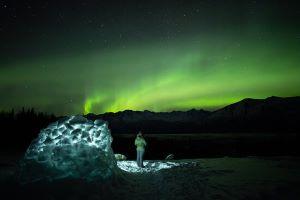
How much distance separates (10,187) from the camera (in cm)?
1280

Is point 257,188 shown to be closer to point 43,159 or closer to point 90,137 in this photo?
point 90,137

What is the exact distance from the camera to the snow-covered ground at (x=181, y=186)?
1203 centimetres

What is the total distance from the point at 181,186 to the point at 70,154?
503 cm

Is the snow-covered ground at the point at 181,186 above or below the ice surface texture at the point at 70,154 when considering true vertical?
below

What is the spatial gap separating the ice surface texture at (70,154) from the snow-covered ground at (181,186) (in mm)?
597

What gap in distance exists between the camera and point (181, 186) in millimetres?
13938

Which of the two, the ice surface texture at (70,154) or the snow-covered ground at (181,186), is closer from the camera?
the snow-covered ground at (181,186)

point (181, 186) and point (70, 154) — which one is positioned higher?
point (70, 154)

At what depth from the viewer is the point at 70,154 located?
14.2m

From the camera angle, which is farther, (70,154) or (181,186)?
(70,154)

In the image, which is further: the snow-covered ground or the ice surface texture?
the ice surface texture

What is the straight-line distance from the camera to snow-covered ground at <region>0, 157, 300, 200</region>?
12031mm

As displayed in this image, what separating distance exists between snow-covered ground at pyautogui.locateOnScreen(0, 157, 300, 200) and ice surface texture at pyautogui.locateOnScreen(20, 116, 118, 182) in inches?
23.5

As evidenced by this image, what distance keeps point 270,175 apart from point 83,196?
9.76 m
